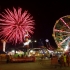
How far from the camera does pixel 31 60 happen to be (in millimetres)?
32938

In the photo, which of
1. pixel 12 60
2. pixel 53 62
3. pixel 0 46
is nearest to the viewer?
pixel 53 62

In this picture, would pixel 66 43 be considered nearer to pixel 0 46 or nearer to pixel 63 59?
pixel 63 59

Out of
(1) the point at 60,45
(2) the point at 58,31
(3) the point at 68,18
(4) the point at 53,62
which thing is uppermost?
(3) the point at 68,18

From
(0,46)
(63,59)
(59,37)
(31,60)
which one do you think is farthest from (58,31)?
(0,46)

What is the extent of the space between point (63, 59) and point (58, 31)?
21841mm

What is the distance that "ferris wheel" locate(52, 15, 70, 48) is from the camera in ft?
145

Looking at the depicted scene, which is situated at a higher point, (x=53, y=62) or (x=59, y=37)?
(x=59, y=37)

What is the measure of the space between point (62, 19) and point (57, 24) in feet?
5.01

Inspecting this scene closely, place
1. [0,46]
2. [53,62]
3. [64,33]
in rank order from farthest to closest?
[0,46]
[64,33]
[53,62]

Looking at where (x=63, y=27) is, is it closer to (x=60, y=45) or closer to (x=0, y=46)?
(x=60, y=45)

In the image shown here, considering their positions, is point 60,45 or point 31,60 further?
point 60,45

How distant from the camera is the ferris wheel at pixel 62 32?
44219 mm

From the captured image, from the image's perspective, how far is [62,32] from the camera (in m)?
44.2

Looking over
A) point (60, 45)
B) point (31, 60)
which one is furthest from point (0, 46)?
point (31, 60)
